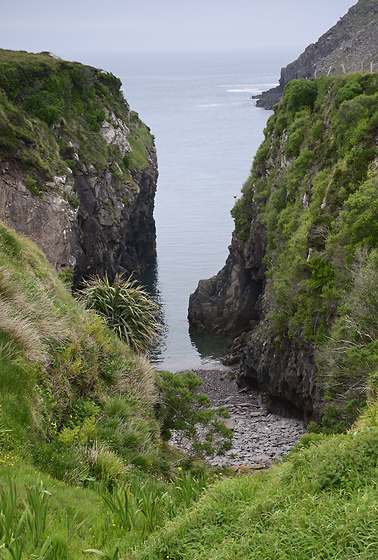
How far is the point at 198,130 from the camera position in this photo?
17475 cm

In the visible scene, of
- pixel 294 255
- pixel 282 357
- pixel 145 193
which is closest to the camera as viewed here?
pixel 294 255

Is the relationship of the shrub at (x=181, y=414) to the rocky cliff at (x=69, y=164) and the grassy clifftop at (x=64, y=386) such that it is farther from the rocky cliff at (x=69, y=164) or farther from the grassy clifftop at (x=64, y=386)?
the rocky cliff at (x=69, y=164)

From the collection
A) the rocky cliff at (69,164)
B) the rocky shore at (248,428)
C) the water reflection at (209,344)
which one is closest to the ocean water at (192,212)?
the water reflection at (209,344)

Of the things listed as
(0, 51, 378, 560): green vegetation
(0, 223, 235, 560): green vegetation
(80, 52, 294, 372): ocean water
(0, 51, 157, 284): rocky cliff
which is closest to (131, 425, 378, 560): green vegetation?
(0, 51, 378, 560): green vegetation

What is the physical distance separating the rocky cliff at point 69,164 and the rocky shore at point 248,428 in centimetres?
1485

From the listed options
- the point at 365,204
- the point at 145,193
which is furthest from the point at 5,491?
the point at 145,193

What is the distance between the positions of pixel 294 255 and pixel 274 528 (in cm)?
2835

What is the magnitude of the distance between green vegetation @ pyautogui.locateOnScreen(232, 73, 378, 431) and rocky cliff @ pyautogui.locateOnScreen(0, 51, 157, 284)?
1633cm

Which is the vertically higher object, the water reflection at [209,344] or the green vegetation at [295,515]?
the green vegetation at [295,515]

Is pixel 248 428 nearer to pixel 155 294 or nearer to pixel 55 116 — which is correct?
pixel 55 116

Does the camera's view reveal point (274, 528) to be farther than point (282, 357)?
No

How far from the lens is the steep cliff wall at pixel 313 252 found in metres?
23.6

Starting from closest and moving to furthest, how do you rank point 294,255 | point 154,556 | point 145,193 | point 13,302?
point 154,556, point 13,302, point 294,255, point 145,193

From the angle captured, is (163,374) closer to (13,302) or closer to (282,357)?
(13,302)
